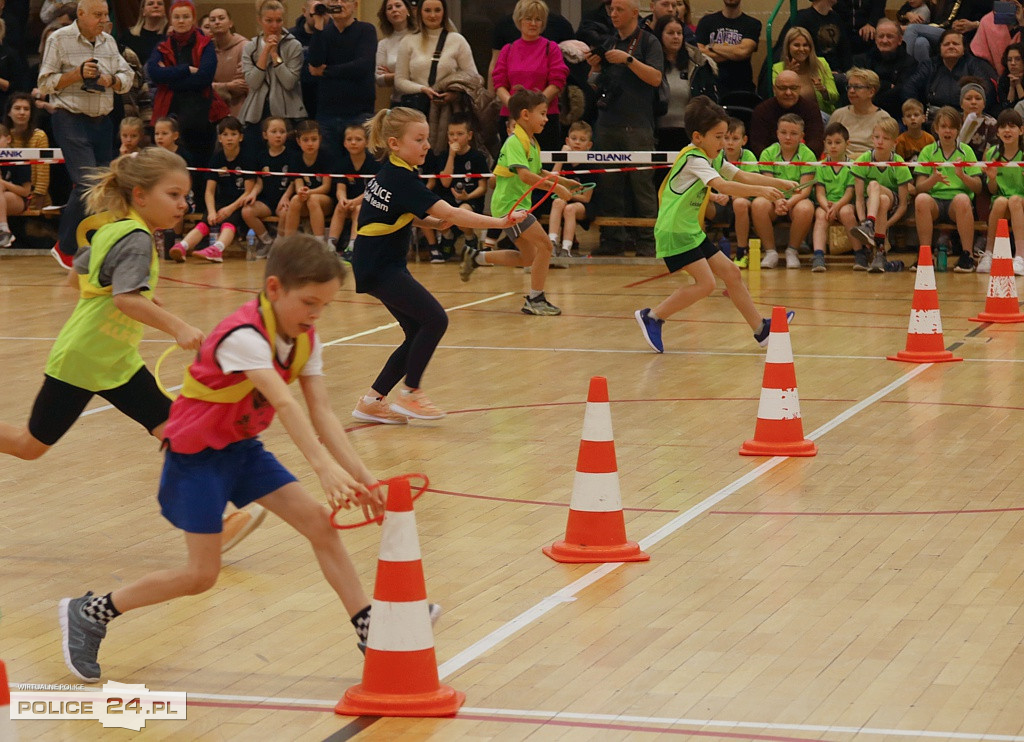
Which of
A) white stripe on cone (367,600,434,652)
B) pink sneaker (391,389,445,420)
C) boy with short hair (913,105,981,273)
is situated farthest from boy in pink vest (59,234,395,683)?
boy with short hair (913,105,981,273)

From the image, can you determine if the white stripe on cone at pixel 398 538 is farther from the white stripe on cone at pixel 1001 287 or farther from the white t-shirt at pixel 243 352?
the white stripe on cone at pixel 1001 287

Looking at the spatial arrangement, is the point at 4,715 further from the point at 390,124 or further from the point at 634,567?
the point at 390,124

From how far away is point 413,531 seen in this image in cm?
484

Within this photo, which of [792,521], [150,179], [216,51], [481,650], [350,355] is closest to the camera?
[481,650]

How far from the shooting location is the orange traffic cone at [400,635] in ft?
15.8

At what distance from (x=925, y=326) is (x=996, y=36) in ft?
25.3

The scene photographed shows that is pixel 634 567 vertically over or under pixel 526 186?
under

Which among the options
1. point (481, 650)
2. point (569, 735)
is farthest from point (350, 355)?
point (569, 735)

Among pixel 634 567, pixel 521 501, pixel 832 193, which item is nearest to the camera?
pixel 634 567

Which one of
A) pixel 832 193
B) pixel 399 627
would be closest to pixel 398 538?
pixel 399 627

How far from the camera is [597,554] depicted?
21.3 ft

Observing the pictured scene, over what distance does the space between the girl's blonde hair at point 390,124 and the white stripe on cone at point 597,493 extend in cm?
326

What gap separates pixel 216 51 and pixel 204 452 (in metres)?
15.3

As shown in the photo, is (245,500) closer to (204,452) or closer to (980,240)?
(204,452)
